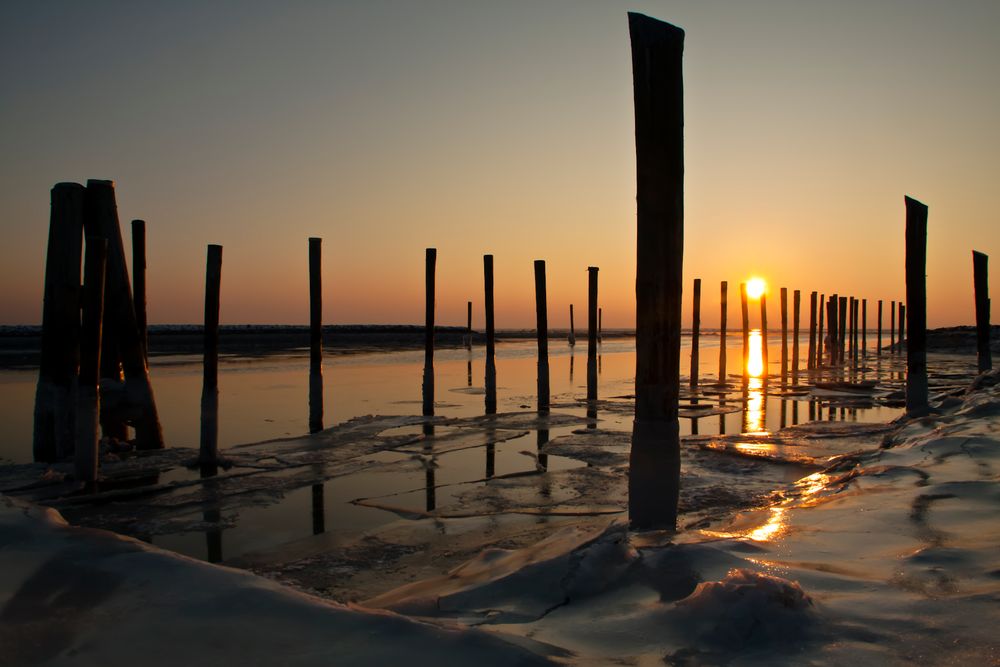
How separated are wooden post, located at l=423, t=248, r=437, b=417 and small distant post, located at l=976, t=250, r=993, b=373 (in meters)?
14.2

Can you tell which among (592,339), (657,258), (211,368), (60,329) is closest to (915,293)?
(592,339)

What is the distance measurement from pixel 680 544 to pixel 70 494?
822 centimetres

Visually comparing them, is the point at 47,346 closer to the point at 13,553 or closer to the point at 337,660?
the point at 13,553

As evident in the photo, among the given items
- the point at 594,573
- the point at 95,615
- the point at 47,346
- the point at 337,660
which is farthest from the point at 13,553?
the point at 47,346

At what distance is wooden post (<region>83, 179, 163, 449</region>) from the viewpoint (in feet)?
38.3

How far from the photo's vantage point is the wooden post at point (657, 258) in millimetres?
5117

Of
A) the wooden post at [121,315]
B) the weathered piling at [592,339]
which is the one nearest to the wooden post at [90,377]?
the wooden post at [121,315]

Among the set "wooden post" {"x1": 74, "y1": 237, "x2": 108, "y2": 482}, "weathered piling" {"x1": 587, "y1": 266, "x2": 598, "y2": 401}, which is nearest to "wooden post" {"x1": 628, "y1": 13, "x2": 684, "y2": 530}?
"wooden post" {"x1": 74, "y1": 237, "x2": 108, "y2": 482}

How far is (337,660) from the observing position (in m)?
2.41

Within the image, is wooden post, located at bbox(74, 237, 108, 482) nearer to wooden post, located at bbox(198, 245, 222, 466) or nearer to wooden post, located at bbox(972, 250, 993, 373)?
wooden post, located at bbox(198, 245, 222, 466)

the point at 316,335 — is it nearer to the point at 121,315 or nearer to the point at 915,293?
the point at 121,315

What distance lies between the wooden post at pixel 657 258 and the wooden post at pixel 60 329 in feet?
31.7

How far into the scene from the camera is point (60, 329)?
10.9 meters

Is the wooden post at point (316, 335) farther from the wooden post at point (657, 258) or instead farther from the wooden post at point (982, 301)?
the wooden post at point (982, 301)
